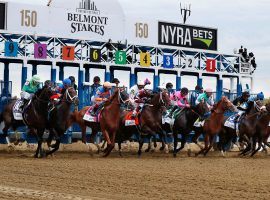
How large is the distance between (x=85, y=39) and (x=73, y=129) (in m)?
13.5

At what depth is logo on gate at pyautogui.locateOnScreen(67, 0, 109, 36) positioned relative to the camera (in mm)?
37669

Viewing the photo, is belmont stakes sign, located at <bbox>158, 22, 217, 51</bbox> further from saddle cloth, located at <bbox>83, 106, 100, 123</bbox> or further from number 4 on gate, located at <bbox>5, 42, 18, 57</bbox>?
saddle cloth, located at <bbox>83, 106, 100, 123</bbox>

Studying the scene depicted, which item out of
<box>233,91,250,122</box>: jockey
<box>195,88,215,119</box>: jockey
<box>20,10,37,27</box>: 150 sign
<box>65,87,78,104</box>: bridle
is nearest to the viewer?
<box>65,87,78,104</box>: bridle

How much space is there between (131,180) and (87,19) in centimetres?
2650

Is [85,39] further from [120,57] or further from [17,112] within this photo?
[17,112]

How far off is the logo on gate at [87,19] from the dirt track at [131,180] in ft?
68.9

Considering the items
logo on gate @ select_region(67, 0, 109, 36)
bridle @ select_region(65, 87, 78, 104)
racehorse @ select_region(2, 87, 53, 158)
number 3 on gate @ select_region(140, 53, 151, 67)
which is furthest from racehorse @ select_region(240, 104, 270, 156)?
number 3 on gate @ select_region(140, 53, 151, 67)

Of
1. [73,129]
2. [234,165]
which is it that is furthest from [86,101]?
[234,165]

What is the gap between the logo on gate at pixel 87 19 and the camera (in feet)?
124

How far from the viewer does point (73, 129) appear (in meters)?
24.6

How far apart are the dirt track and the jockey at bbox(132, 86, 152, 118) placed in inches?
124

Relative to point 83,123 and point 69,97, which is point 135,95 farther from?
point 69,97

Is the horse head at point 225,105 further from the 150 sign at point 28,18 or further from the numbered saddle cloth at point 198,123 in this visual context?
the 150 sign at point 28,18

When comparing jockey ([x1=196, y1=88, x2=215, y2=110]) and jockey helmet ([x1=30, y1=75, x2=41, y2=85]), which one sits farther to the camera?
jockey ([x1=196, y1=88, x2=215, y2=110])
